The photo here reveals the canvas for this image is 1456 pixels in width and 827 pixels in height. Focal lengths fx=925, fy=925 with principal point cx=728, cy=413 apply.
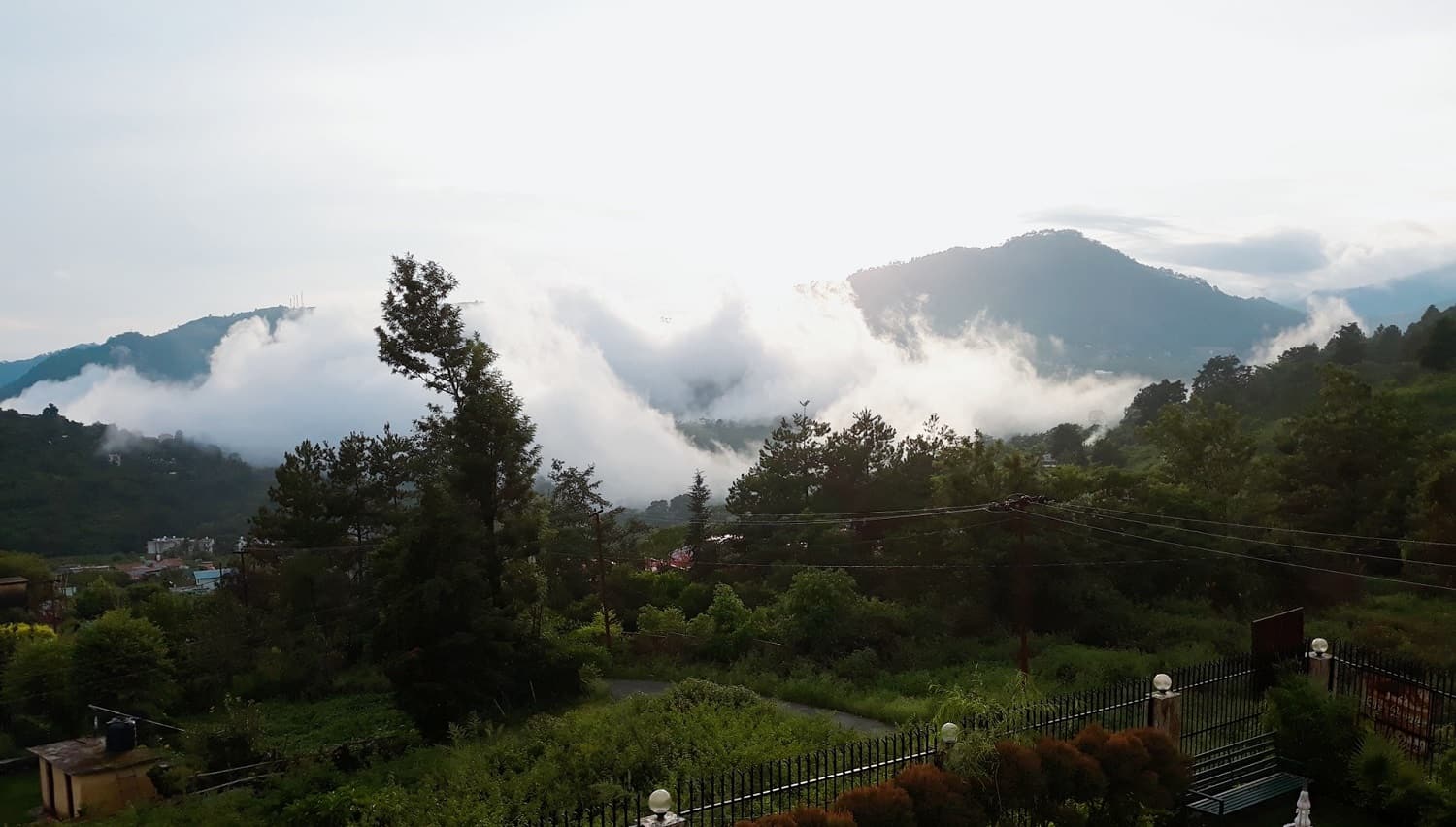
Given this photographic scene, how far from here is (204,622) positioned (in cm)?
2597

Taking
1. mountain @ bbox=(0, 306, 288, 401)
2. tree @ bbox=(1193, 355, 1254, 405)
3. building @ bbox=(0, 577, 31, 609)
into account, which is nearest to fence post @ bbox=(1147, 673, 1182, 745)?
building @ bbox=(0, 577, 31, 609)

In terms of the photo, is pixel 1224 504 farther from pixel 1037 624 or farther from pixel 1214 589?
pixel 1037 624

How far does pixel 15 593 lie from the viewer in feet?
99.4

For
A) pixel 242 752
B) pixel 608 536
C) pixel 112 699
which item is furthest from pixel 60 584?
pixel 242 752

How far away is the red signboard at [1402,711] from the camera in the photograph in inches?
454

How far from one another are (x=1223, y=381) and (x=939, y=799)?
8398 cm

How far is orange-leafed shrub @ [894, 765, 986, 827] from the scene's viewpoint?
27.1ft

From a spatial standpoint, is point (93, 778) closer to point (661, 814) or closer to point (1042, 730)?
point (661, 814)

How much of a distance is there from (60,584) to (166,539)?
3576 centimetres

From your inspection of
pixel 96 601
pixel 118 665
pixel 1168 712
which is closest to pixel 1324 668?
pixel 1168 712

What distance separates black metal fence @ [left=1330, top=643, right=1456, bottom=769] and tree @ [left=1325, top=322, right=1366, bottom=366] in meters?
70.2

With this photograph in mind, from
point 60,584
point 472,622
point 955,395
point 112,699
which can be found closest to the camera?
point 472,622

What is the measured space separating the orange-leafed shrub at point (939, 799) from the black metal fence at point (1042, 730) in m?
0.70

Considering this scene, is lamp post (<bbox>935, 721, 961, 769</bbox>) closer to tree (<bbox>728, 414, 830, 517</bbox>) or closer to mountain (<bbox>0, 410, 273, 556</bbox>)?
tree (<bbox>728, 414, 830, 517</bbox>)
